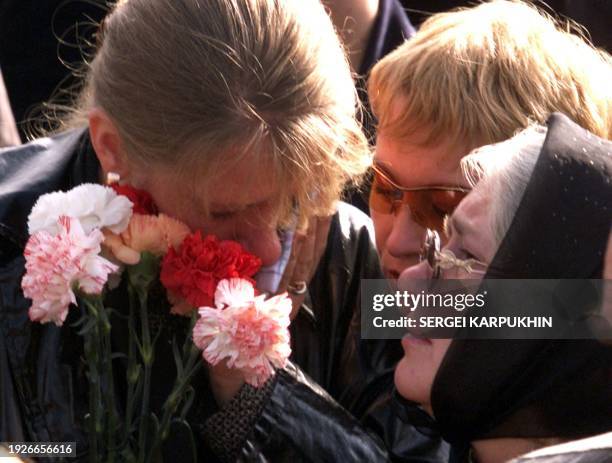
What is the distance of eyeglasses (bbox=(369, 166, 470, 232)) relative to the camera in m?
2.71

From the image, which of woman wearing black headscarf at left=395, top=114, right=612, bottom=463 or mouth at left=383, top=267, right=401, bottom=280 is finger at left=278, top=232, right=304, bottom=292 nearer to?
mouth at left=383, top=267, right=401, bottom=280

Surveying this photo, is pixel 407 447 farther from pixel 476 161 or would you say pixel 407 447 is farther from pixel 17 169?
pixel 17 169

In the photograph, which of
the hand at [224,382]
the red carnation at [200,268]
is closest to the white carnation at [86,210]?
the red carnation at [200,268]

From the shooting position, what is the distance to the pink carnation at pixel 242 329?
80.4 inches

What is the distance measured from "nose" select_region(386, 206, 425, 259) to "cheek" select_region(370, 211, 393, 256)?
0.15 feet

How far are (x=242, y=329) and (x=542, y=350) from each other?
51cm

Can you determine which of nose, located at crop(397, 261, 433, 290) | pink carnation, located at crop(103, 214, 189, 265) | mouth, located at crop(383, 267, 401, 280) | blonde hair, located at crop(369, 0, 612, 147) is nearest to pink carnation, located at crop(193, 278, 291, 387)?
pink carnation, located at crop(103, 214, 189, 265)

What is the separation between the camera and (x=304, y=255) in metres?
2.69

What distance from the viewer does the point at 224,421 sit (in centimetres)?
243

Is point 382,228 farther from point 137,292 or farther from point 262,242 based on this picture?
point 137,292

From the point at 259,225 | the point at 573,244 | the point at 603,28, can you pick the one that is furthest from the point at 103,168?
the point at 603,28

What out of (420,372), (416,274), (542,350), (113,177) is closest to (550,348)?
(542,350)

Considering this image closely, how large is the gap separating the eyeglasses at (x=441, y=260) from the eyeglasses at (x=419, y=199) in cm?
23

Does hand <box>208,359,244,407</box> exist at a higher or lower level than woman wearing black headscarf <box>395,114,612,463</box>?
lower
